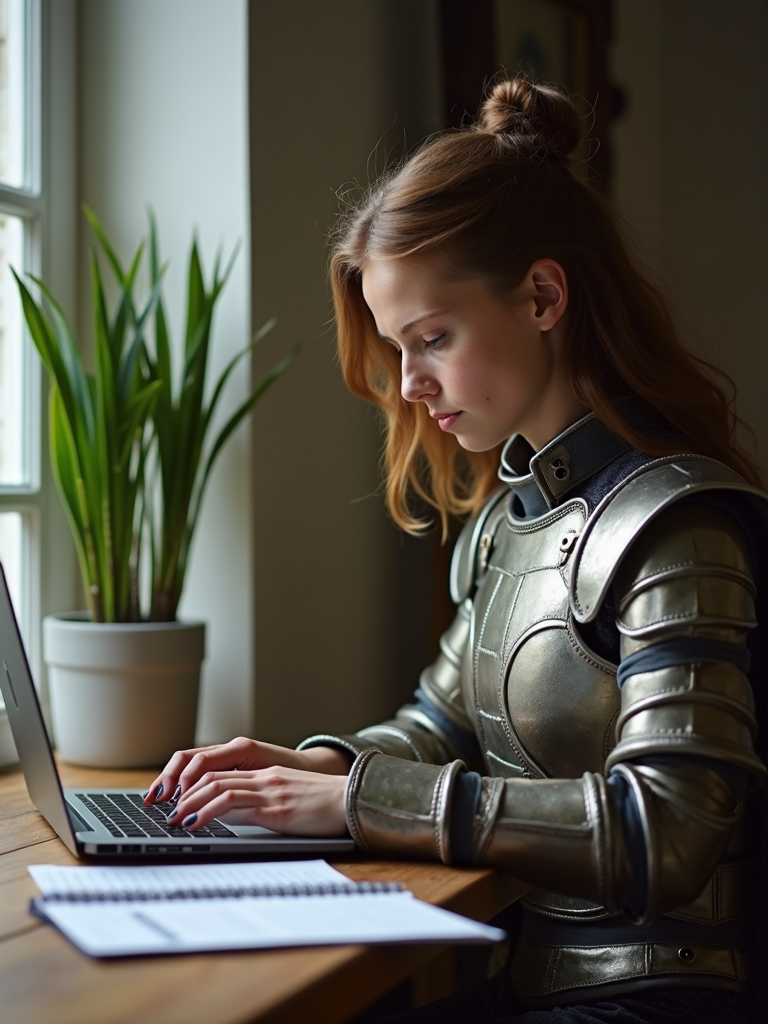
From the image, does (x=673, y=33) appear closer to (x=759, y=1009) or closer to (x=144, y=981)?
(x=759, y=1009)

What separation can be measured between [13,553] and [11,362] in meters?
0.31

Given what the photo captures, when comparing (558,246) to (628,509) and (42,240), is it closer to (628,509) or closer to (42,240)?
(628,509)

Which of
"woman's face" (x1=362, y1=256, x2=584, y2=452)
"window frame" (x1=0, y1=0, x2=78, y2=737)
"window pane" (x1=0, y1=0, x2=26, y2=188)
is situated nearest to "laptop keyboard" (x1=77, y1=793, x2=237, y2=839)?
"woman's face" (x1=362, y1=256, x2=584, y2=452)

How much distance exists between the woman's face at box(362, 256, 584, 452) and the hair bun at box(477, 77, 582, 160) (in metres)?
0.17

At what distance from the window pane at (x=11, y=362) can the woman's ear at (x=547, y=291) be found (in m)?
0.91

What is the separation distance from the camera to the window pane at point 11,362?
1713 mm

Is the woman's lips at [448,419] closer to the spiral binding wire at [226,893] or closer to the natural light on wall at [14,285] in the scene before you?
the spiral binding wire at [226,893]

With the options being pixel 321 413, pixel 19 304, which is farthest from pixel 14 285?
pixel 321 413

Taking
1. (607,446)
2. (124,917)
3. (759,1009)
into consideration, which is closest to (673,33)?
(607,446)

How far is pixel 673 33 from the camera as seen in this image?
8.56 feet

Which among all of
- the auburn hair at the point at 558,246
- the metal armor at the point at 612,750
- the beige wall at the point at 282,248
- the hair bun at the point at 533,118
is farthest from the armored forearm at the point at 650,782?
the beige wall at the point at 282,248

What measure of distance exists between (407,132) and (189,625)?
100cm

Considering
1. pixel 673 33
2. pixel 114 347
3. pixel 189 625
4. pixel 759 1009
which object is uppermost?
pixel 673 33

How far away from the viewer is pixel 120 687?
151 cm
